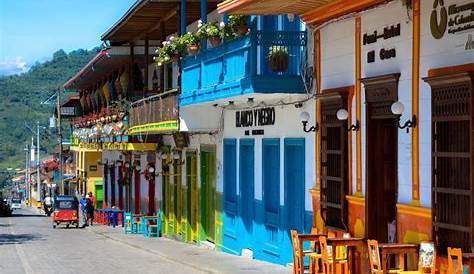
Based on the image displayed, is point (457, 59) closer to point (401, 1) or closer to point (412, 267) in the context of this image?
point (401, 1)

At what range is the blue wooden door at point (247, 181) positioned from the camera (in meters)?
20.8

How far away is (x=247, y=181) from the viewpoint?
2127cm

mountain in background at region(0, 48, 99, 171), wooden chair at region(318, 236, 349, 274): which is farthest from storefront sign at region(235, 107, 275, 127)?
mountain in background at region(0, 48, 99, 171)

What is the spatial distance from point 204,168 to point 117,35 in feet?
27.9

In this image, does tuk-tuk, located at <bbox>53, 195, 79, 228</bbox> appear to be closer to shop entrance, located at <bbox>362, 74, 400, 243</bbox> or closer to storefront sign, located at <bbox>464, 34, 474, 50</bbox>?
shop entrance, located at <bbox>362, 74, 400, 243</bbox>

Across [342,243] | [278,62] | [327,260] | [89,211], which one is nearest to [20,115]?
[89,211]

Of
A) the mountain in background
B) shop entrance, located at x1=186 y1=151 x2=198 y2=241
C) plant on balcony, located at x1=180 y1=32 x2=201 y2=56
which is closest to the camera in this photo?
plant on balcony, located at x1=180 y1=32 x2=201 y2=56

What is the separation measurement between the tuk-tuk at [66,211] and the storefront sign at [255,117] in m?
19.7

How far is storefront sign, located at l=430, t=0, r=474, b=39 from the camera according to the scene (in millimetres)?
10715

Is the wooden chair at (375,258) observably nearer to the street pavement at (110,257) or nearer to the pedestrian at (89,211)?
the street pavement at (110,257)

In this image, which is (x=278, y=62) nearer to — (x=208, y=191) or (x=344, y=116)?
(x=344, y=116)

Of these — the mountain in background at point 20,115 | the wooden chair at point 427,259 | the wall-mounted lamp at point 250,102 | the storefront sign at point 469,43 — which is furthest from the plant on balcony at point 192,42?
the mountain in background at point 20,115

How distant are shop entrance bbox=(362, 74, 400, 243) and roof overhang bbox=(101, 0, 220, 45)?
34.0 ft

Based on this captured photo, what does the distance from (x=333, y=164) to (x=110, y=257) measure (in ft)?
32.3
